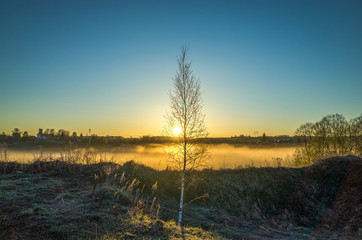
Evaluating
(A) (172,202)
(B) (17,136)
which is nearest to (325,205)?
(A) (172,202)

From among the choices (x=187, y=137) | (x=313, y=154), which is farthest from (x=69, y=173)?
(x=313, y=154)

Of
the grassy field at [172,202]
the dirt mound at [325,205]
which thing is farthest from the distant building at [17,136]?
the dirt mound at [325,205]

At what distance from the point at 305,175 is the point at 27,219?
17530 mm

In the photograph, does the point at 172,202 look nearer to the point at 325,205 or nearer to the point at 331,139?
the point at 325,205

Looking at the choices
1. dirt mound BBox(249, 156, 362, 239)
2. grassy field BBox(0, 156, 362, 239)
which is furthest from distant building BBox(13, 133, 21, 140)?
dirt mound BBox(249, 156, 362, 239)

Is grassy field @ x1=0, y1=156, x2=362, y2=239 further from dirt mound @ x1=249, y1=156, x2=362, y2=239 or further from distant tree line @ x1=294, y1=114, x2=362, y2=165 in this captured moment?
distant tree line @ x1=294, y1=114, x2=362, y2=165

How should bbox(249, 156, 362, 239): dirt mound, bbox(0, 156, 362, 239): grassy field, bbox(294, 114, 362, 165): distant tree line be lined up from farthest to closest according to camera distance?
bbox(294, 114, 362, 165): distant tree line < bbox(249, 156, 362, 239): dirt mound < bbox(0, 156, 362, 239): grassy field

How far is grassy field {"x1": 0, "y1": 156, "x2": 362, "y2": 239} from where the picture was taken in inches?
220

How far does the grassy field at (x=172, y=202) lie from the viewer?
18.3ft

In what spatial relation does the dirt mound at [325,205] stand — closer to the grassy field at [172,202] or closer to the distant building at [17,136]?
the grassy field at [172,202]

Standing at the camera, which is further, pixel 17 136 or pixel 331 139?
pixel 17 136

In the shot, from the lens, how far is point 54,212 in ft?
19.4

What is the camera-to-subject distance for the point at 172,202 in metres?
12.9

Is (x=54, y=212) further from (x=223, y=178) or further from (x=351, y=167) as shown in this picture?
(x=351, y=167)
